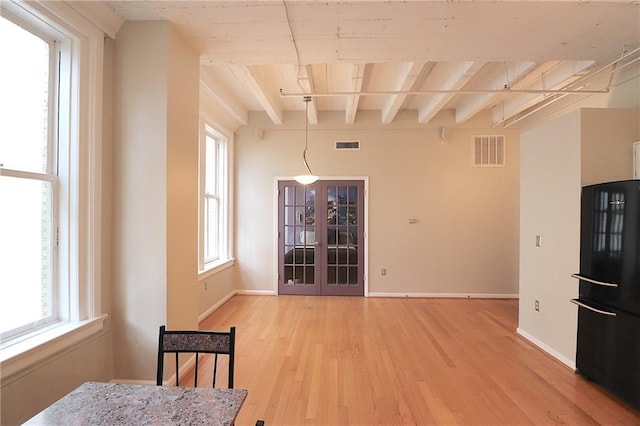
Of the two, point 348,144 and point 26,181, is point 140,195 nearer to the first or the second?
point 26,181

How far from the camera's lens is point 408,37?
2643 mm

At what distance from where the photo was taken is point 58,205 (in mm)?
2129

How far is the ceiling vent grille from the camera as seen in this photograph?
5.43 meters

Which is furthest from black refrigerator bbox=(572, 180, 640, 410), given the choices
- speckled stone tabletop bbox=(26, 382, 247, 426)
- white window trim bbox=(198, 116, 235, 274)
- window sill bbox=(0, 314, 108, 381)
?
white window trim bbox=(198, 116, 235, 274)

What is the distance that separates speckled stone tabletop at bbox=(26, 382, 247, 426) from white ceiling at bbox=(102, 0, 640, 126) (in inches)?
98.0

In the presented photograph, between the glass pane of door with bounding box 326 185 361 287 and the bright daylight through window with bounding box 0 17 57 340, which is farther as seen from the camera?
the glass pane of door with bounding box 326 185 361 287

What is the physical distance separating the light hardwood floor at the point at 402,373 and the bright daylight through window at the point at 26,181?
1.64m

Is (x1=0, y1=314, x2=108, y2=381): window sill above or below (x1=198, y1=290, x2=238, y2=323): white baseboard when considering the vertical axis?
above

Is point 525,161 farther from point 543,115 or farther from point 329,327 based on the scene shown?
point 329,327

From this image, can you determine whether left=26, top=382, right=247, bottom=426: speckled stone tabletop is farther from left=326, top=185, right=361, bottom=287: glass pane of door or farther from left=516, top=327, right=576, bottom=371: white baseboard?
left=326, top=185, right=361, bottom=287: glass pane of door

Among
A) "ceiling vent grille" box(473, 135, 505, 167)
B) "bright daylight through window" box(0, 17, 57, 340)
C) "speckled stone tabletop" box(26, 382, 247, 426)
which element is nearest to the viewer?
"speckled stone tabletop" box(26, 382, 247, 426)

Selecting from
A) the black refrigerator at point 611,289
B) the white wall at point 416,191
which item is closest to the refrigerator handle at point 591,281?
the black refrigerator at point 611,289

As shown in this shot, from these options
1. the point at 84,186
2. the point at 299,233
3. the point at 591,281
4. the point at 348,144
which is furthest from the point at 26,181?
the point at 348,144

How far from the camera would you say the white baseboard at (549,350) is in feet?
9.75
